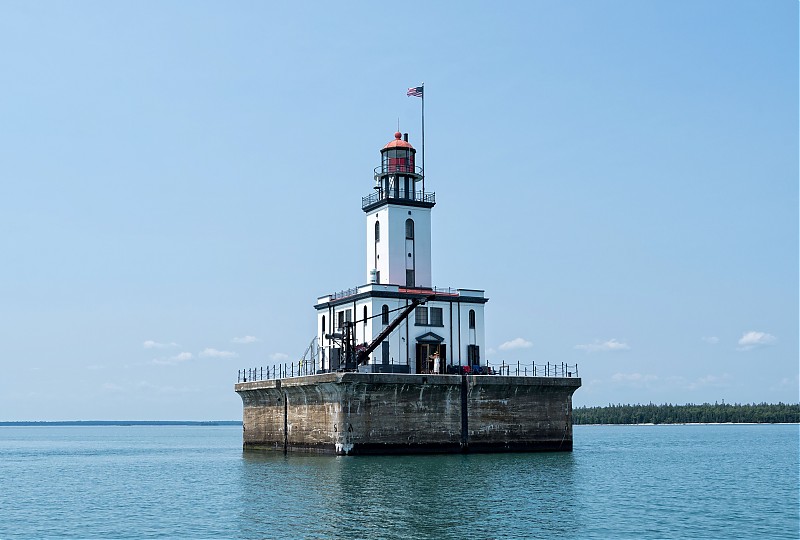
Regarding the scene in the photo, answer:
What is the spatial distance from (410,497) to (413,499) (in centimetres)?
58

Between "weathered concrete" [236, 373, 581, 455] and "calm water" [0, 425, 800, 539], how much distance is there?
1.53m

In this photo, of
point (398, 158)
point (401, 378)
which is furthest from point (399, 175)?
point (401, 378)

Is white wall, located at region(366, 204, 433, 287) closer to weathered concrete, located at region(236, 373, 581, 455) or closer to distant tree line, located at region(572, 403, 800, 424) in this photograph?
weathered concrete, located at region(236, 373, 581, 455)

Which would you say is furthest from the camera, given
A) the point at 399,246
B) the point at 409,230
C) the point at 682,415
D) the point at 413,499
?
the point at 682,415

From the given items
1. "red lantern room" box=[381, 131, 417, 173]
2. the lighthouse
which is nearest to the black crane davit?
the lighthouse

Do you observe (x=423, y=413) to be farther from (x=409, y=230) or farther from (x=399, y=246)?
(x=409, y=230)

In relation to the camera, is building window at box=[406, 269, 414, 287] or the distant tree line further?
the distant tree line

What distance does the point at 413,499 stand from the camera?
4097 centimetres

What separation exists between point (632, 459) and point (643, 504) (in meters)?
29.3

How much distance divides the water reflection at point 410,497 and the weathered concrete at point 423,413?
148 centimetres

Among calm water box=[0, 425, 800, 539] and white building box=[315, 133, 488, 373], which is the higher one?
white building box=[315, 133, 488, 373]

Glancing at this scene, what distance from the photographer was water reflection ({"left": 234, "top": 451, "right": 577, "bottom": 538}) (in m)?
34.5

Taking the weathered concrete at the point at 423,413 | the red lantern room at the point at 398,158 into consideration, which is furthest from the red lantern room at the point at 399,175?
the weathered concrete at the point at 423,413

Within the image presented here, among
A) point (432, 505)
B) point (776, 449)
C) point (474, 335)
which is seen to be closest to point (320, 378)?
point (474, 335)
